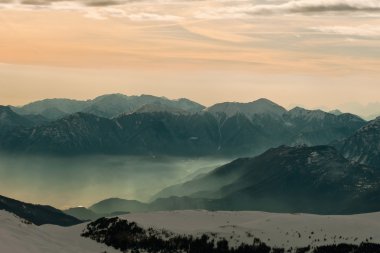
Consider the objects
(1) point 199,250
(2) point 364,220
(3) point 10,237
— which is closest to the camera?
(3) point 10,237

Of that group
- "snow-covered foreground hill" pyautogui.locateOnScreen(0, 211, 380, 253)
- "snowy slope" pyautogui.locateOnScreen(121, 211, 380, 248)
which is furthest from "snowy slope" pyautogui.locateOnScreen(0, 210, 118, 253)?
"snowy slope" pyautogui.locateOnScreen(121, 211, 380, 248)

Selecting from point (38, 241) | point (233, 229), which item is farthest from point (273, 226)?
point (38, 241)

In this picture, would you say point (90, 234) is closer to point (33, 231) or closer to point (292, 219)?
point (33, 231)

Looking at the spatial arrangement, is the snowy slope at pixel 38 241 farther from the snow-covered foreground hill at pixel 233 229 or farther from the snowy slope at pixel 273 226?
the snowy slope at pixel 273 226

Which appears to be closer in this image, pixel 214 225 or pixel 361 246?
pixel 361 246

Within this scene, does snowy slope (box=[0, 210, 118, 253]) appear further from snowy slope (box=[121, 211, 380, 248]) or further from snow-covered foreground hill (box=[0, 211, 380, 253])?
snowy slope (box=[121, 211, 380, 248])

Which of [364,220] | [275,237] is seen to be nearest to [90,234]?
[275,237]

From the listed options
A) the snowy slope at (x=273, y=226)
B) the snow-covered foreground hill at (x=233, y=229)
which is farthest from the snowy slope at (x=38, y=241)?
the snowy slope at (x=273, y=226)
